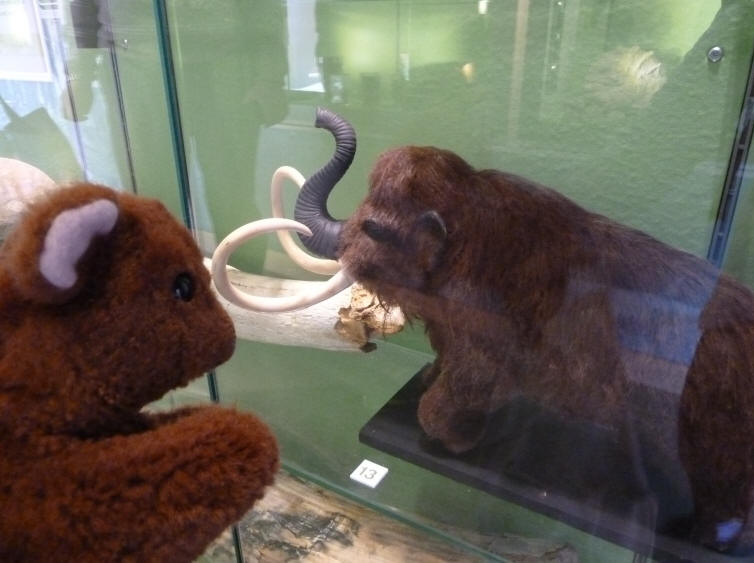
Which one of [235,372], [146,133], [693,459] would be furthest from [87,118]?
[693,459]

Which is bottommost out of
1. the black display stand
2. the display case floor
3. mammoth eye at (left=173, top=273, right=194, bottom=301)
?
the display case floor

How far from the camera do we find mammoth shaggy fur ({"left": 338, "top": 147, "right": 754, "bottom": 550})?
608 millimetres

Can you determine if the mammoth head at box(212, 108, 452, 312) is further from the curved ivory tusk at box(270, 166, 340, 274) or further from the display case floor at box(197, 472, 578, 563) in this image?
the display case floor at box(197, 472, 578, 563)

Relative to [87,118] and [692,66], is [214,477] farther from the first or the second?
[87,118]

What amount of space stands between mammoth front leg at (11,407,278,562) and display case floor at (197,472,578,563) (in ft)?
1.30

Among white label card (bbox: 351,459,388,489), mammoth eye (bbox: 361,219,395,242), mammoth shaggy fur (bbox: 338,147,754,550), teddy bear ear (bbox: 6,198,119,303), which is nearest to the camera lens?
teddy bear ear (bbox: 6,198,119,303)

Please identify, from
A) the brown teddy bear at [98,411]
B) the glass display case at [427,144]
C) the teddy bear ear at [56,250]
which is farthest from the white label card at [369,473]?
the teddy bear ear at [56,250]

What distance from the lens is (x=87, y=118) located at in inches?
48.0

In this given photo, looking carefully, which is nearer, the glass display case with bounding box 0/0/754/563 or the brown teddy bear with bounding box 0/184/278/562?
the brown teddy bear with bounding box 0/184/278/562

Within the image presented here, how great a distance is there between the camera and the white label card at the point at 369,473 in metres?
0.84

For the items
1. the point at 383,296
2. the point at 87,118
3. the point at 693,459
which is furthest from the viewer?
the point at 87,118

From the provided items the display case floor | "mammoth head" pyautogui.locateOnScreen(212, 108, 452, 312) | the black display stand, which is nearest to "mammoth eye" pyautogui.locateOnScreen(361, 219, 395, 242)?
"mammoth head" pyautogui.locateOnScreen(212, 108, 452, 312)

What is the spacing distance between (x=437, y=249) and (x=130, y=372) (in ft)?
1.24

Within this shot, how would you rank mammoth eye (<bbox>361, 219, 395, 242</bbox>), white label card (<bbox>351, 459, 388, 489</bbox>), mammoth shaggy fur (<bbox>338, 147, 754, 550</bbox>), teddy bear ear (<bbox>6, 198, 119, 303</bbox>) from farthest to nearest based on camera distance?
white label card (<bbox>351, 459, 388, 489</bbox>) → mammoth eye (<bbox>361, 219, 395, 242</bbox>) → mammoth shaggy fur (<bbox>338, 147, 754, 550</bbox>) → teddy bear ear (<bbox>6, 198, 119, 303</bbox>)
